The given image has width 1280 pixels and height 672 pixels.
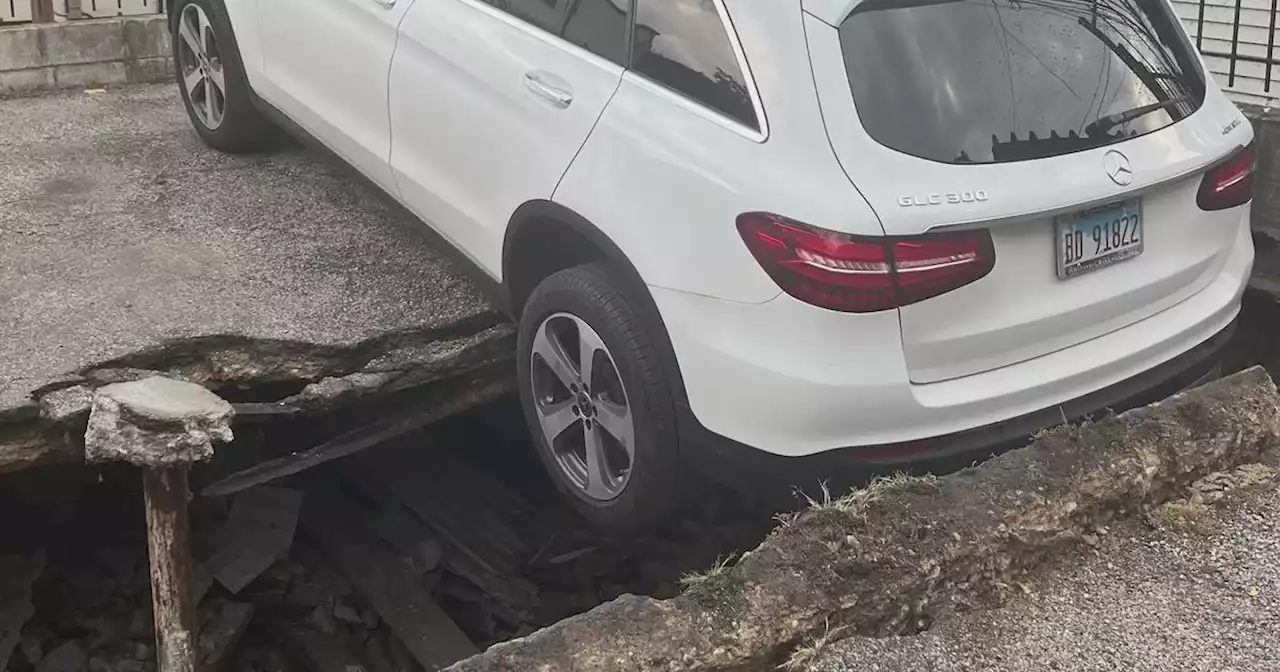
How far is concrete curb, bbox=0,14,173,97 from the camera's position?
7.23 m

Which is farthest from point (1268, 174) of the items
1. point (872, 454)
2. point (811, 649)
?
point (811, 649)

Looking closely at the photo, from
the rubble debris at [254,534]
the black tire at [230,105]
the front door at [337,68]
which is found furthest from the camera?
the black tire at [230,105]

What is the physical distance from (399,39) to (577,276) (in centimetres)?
129

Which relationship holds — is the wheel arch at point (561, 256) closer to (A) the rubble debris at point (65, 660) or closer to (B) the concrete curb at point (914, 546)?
(B) the concrete curb at point (914, 546)

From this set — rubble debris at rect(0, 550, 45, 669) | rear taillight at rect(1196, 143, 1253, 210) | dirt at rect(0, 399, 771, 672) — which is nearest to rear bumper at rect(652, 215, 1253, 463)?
rear taillight at rect(1196, 143, 1253, 210)

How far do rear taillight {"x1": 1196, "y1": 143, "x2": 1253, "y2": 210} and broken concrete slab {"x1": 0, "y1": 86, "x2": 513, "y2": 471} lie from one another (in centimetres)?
239

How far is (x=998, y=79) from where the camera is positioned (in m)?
3.13

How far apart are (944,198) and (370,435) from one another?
2.48m

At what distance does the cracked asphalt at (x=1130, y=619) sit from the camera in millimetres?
2832

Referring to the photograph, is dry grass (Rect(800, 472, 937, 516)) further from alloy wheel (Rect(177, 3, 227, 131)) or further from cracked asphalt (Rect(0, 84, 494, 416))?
alloy wheel (Rect(177, 3, 227, 131))

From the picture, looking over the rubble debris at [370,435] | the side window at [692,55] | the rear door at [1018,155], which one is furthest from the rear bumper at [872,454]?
the rubble debris at [370,435]

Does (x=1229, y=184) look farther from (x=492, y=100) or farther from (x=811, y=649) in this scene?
(x=492, y=100)

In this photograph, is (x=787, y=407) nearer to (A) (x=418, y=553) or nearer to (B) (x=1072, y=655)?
(B) (x=1072, y=655)

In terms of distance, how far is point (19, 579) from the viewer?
4.71m
